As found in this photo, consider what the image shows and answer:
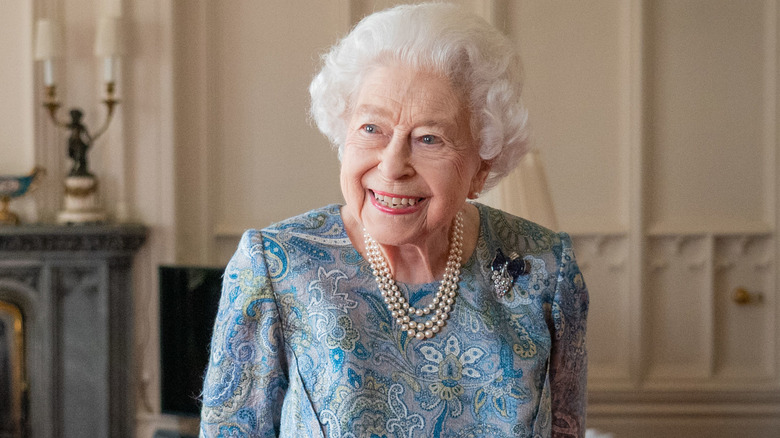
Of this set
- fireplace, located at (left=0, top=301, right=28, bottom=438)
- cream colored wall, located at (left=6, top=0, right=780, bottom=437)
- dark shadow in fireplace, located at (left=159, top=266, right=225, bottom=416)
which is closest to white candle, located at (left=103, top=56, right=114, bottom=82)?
cream colored wall, located at (left=6, top=0, right=780, bottom=437)

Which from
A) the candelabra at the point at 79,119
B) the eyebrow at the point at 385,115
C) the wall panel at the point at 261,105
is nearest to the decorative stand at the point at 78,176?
the candelabra at the point at 79,119

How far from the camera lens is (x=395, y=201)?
1074 mm

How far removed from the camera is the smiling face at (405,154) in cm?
106

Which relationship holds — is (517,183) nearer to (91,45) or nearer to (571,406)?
(571,406)

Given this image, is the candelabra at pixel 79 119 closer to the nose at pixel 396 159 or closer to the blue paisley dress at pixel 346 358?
the blue paisley dress at pixel 346 358

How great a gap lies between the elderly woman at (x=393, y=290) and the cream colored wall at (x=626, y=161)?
8.58 feet

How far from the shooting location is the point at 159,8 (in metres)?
3.47

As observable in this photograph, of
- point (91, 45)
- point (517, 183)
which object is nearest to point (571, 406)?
point (517, 183)

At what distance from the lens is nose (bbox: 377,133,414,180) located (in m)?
1.05

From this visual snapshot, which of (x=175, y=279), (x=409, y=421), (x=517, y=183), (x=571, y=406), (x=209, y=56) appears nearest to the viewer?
(x=409, y=421)

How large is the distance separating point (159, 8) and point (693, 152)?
Answer: 2605 mm

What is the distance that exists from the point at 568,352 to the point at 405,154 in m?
0.42

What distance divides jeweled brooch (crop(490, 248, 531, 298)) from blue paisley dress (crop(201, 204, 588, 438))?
32 mm

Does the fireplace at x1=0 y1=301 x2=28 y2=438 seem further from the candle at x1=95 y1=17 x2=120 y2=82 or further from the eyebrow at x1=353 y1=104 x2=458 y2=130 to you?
the eyebrow at x1=353 y1=104 x2=458 y2=130
